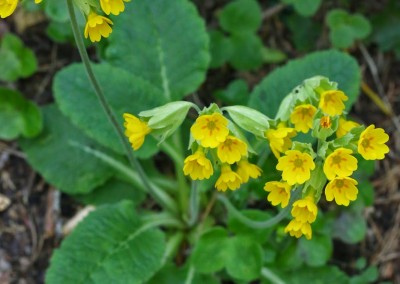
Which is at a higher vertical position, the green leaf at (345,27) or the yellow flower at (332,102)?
the yellow flower at (332,102)

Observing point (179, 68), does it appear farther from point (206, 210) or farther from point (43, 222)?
point (43, 222)

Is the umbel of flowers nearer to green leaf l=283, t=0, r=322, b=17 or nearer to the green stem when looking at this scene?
the green stem

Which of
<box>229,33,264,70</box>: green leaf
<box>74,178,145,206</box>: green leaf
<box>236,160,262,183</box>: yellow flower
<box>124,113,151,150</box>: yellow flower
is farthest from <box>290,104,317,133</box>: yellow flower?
<box>229,33,264,70</box>: green leaf

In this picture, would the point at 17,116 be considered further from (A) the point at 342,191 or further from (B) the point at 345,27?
(A) the point at 342,191

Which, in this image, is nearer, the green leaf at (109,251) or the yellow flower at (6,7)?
the yellow flower at (6,7)

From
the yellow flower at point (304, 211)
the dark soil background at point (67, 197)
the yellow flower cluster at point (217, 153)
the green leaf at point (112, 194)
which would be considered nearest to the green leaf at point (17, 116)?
the dark soil background at point (67, 197)

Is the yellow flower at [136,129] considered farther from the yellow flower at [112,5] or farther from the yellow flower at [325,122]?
the yellow flower at [325,122]
